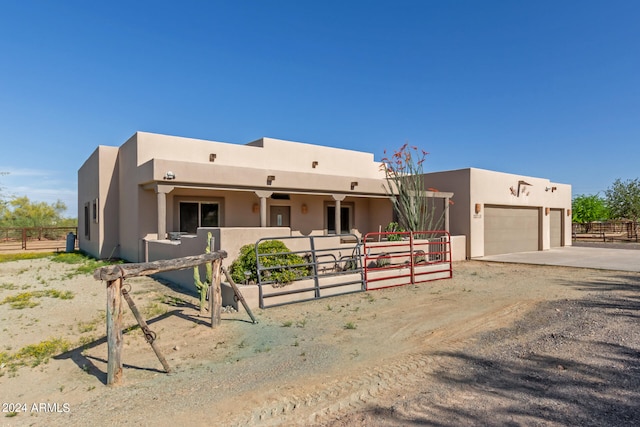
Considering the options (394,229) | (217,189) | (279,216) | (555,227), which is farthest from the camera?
(555,227)

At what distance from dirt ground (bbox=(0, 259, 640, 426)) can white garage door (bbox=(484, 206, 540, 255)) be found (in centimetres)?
926

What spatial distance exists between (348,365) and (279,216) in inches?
448

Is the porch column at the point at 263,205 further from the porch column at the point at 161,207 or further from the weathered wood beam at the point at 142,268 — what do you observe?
the weathered wood beam at the point at 142,268

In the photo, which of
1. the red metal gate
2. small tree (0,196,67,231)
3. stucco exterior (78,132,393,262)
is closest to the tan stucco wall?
stucco exterior (78,132,393,262)

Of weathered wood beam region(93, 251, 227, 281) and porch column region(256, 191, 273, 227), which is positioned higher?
porch column region(256, 191, 273, 227)

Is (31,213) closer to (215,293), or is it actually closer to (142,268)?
(215,293)

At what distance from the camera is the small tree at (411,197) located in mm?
14209

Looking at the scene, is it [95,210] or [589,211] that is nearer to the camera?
[95,210]

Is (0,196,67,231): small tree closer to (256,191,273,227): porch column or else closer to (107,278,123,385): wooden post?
(256,191,273,227): porch column

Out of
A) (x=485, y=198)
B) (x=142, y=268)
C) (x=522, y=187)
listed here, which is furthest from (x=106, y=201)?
(x=522, y=187)

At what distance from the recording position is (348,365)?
14.6 ft

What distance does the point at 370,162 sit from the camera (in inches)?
750

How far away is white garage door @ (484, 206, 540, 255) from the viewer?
1706 cm

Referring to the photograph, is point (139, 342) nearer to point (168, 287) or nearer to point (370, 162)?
point (168, 287)
